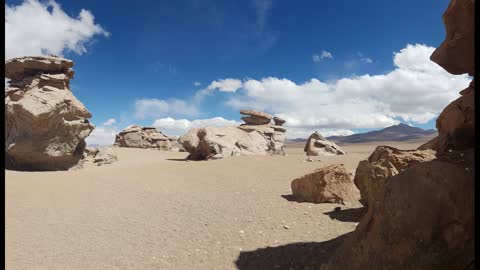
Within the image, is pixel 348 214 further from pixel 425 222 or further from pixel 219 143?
pixel 219 143

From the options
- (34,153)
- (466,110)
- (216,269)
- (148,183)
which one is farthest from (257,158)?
(466,110)

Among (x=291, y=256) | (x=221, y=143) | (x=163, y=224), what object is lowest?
(x=291, y=256)

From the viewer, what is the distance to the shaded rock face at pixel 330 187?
331 inches

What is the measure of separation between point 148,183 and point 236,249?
265 inches

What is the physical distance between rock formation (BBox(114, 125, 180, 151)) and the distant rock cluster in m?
22.4

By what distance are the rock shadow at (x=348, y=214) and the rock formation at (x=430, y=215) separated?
2.94 meters

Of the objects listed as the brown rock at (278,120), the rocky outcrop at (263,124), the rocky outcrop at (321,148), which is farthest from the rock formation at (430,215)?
the brown rock at (278,120)

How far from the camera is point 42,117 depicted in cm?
1386

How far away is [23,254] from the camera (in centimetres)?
591

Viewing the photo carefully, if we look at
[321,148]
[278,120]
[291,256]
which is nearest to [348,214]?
[291,256]

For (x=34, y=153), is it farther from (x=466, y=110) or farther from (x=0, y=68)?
(x=466, y=110)

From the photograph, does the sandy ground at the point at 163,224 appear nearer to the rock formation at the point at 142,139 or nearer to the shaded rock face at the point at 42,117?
the shaded rock face at the point at 42,117

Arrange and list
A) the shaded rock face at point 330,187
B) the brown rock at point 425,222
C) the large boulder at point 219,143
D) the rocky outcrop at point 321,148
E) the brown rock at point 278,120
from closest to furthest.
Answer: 1. the brown rock at point 425,222
2. the shaded rock face at point 330,187
3. the large boulder at point 219,143
4. the rocky outcrop at point 321,148
5. the brown rock at point 278,120

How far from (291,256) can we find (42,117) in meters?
12.6
